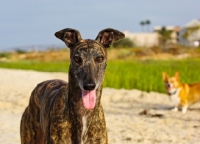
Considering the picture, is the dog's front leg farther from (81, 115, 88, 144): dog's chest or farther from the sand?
(81, 115, 88, 144): dog's chest

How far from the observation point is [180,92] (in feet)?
37.7

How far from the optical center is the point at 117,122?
9.48 metres

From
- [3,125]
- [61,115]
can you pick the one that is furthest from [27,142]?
[3,125]

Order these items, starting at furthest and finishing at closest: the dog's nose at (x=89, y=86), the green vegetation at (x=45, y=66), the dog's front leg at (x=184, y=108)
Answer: the green vegetation at (x=45, y=66)
the dog's front leg at (x=184, y=108)
the dog's nose at (x=89, y=86)

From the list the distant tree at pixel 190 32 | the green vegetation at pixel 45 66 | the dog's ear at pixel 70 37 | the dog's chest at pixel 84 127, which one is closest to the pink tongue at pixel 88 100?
the dog's chest at pixel 84 127

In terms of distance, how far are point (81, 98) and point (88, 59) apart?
0.36 meters

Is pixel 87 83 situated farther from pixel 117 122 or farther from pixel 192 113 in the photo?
pixel 192 113

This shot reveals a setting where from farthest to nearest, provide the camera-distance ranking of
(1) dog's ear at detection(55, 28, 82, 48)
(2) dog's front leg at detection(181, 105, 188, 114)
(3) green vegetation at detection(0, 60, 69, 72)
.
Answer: (3) green vegetation at detection(0, 60, 69, 72) < (2) dog's front leg at detection(181, 105, 188, 114) < (1) dog's ear at detection(55, 28, 82, 48)

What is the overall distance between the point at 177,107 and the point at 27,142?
7.54 m

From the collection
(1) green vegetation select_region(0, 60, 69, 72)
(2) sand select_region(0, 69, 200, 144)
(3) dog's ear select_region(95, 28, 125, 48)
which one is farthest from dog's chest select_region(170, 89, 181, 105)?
(1) green vegetation select_region(0, 60, 69, 72)

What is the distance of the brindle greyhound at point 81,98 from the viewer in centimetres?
373

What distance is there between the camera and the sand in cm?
789

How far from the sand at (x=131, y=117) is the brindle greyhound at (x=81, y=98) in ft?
11.7

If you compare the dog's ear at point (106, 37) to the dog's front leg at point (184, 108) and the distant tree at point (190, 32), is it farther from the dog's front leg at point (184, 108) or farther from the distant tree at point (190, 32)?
the distant tree at point (190, 32)
